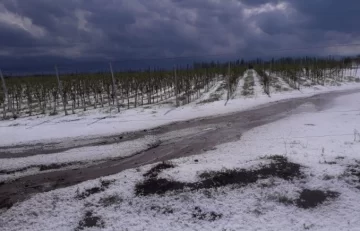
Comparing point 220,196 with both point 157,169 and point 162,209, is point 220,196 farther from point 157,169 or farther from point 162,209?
point 157,169

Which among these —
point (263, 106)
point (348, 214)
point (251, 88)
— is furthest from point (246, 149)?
point (251, 88)

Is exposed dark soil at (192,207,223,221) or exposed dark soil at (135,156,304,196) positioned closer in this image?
exposed dark soil at (192,207,223,221)

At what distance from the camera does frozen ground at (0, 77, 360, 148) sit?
1258 centimetres

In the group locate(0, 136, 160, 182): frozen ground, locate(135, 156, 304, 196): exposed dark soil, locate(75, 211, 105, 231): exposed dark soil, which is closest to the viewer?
locate(75, 211, 105, 231): exposed dark soil

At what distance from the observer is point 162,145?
33.4 ft

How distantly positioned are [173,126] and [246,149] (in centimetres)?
498

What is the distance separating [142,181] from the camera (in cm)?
680

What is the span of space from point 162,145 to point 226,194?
14.6 feet

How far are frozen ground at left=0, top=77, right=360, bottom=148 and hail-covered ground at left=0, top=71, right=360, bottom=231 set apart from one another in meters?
3.27

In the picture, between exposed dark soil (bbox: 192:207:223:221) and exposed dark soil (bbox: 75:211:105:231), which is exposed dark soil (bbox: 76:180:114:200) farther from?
exposed dark soil (bbox: 192:207:223:221)

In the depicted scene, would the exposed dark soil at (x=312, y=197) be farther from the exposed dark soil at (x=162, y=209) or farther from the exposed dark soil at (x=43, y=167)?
the exposed dark soil at (x=43, y=167)

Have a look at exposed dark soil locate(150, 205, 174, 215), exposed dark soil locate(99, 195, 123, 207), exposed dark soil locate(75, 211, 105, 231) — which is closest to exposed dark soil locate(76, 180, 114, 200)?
exposed dark soil locate(99, 195, 123, 207)

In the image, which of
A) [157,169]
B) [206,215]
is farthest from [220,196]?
[157,169]

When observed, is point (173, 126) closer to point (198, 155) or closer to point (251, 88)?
point (198, 155)
